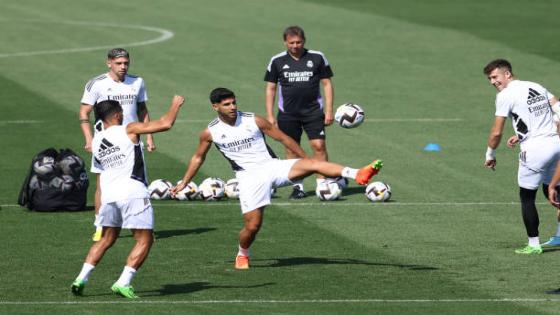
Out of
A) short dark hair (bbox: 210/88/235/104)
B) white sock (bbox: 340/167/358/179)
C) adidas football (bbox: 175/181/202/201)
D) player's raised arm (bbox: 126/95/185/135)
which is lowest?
adidas football (bbox: 175/181/202/201)

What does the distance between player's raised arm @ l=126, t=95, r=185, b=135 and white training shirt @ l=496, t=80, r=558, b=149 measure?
480 centimetres

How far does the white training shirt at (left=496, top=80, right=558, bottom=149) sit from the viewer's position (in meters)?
18.2

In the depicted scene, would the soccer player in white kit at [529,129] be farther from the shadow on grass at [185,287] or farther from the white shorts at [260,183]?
the shadow on grass at [185,287]

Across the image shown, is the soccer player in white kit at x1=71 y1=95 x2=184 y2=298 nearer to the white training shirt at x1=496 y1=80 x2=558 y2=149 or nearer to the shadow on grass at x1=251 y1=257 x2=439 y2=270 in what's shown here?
the shadow on grass at x1=251 y1=257 x2=439 y2=270

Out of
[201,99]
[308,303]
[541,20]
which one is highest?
[541,20]

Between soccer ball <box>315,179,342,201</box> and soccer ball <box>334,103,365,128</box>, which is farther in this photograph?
soccer ball <box>334,103,365,128</box>

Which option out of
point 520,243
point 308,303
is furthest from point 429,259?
point 308,303

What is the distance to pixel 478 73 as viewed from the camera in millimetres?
36500

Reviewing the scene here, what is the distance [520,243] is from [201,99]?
49.7 ft

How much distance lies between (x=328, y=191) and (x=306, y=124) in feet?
4.33

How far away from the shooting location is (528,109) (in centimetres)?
1825

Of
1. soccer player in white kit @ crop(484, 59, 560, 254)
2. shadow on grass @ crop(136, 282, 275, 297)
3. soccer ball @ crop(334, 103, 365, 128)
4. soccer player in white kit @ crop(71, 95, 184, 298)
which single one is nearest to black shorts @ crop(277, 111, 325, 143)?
soccer ball @ crop(334, 103, 365, 128)

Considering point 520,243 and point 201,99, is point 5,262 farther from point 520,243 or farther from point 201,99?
point 201,99

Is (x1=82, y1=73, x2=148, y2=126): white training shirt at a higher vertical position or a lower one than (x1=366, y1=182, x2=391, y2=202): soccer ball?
higher
